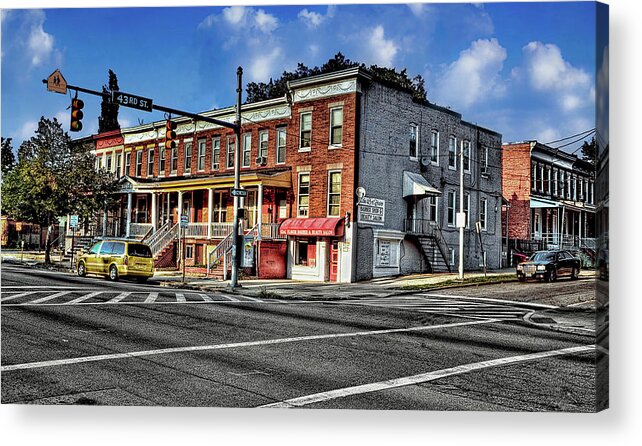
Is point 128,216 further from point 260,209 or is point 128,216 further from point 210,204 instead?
point 260,209

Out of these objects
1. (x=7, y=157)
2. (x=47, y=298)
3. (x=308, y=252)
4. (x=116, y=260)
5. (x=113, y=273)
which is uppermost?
(x=7, y=157)

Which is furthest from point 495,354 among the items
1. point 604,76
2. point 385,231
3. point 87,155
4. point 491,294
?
point 87,155

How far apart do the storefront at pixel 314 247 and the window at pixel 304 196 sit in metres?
0.18

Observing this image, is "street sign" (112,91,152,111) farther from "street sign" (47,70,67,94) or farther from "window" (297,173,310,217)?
"window" (297,173,310,217)

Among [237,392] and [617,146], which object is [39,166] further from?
[617,146]

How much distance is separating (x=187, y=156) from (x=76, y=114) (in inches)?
140

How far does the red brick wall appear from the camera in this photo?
953 cm

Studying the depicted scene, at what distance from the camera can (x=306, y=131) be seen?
11883 millimetres

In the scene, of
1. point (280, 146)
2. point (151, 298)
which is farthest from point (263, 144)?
point (151, 298)

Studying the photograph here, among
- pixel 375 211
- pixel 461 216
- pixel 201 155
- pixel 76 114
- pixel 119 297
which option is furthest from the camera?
pixel 201 155

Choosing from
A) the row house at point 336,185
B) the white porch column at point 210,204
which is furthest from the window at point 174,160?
the white porch column at point 210,204

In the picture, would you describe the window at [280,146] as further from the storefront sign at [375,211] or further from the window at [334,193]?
the storefront sign at [375,211]

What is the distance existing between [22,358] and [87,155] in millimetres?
3912

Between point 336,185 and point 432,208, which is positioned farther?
point 336,185
